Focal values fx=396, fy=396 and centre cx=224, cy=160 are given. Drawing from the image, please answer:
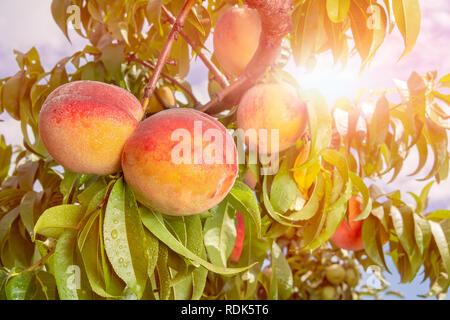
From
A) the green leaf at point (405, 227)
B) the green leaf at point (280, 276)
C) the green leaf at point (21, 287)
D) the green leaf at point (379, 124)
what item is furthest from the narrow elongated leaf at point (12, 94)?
the green leaf at point (405, 227)

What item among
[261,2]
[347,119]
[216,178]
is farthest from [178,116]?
[347,119]

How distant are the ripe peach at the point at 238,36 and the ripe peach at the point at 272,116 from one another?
0.65ft

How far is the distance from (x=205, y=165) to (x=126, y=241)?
0.51 feet

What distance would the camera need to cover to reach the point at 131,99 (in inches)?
25.6

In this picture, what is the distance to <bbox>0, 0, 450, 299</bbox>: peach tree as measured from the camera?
0.57 meters

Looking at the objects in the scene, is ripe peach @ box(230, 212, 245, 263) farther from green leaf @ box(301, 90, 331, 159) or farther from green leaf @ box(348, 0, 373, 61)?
green leaf @ box(348, 0, 373, 61)

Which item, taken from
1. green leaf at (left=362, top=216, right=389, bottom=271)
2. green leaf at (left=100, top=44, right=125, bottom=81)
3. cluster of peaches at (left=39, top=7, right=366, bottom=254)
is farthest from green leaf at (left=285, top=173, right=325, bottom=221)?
green leaf at (left=100, top=44, right=125, bottom=81)

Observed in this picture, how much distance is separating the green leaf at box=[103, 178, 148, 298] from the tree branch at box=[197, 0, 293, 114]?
1.09 ft

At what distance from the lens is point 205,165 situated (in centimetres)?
55

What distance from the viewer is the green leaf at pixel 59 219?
0.58 meters

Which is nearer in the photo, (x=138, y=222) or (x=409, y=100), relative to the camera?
(x=138, y=222)

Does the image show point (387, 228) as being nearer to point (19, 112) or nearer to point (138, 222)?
point (138, 222)

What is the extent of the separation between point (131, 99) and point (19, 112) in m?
0.64

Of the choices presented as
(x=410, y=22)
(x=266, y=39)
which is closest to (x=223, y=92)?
(x=266, y=39)
